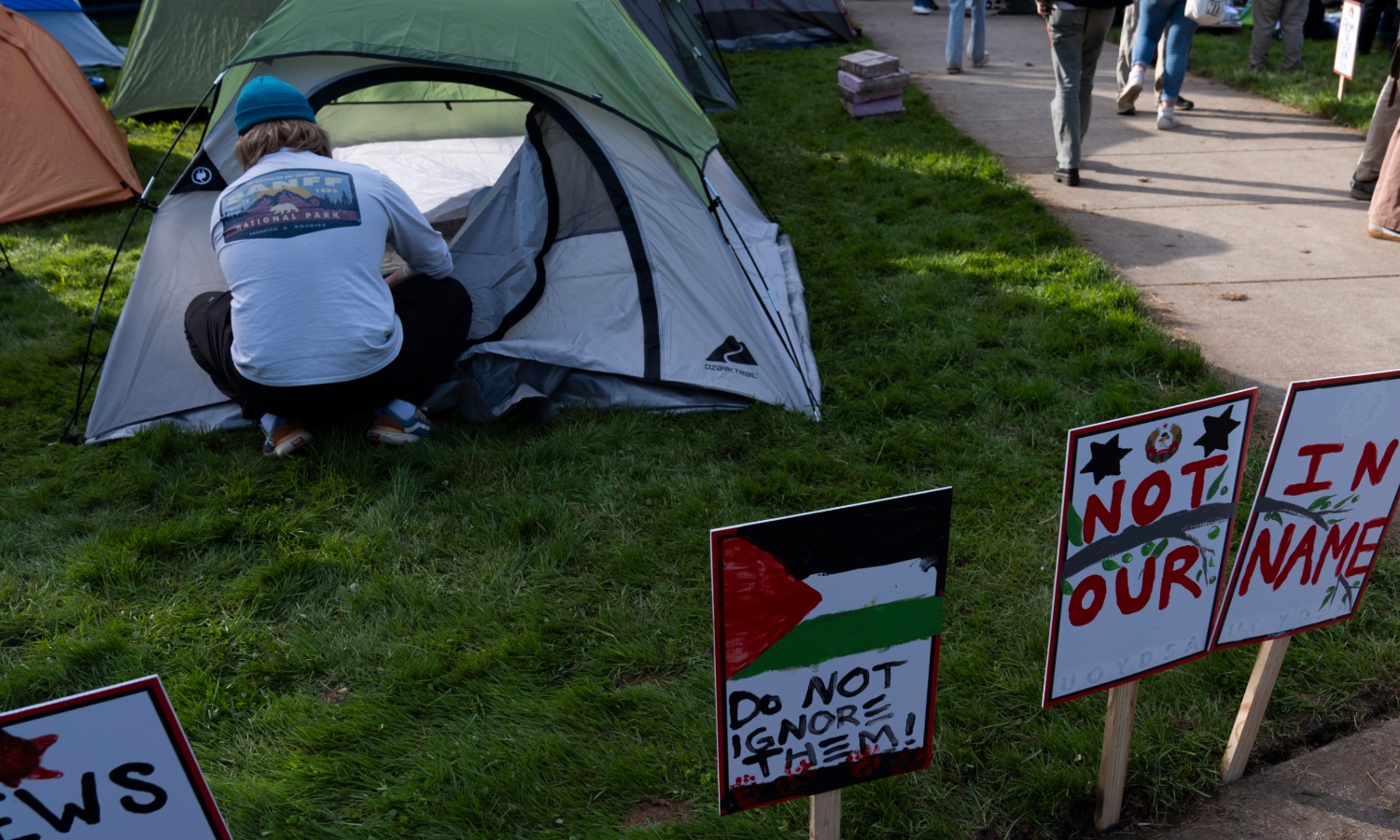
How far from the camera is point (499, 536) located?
335cm

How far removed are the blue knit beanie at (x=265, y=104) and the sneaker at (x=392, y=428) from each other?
113 centimetres

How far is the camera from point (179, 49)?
8.34 m

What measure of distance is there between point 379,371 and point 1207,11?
590 cm

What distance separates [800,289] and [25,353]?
3.62 metres

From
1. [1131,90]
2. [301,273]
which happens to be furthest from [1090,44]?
[301,273]

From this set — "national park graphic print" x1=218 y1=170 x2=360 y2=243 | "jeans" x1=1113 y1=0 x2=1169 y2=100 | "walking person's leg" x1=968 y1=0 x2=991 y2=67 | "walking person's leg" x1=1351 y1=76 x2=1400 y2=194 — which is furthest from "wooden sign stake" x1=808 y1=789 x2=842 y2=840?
"walking person's leg" x1=968 y1=0 x2=991 y2=67

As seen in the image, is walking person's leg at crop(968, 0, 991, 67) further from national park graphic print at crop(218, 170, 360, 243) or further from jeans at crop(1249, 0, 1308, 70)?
national park graphic print at crop(218, 170, 360, 243)

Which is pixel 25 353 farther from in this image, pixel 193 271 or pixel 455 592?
pixel 455 592

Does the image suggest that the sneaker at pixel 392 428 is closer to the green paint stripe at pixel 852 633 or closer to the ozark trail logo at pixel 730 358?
the ozark trail logo at pixel 730 358

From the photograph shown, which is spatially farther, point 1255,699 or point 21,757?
point 1255,699

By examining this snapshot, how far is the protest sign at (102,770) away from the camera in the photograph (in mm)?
1375

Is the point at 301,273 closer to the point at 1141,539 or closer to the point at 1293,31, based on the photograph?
the point at 1141,539

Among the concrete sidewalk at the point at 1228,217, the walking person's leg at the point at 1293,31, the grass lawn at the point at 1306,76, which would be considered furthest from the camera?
the walking person's leg at the point at 1293,31

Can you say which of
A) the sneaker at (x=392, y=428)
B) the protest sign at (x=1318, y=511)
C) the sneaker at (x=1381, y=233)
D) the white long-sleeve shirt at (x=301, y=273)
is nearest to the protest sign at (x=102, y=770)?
the protest sign at (x=1318, y=511)
